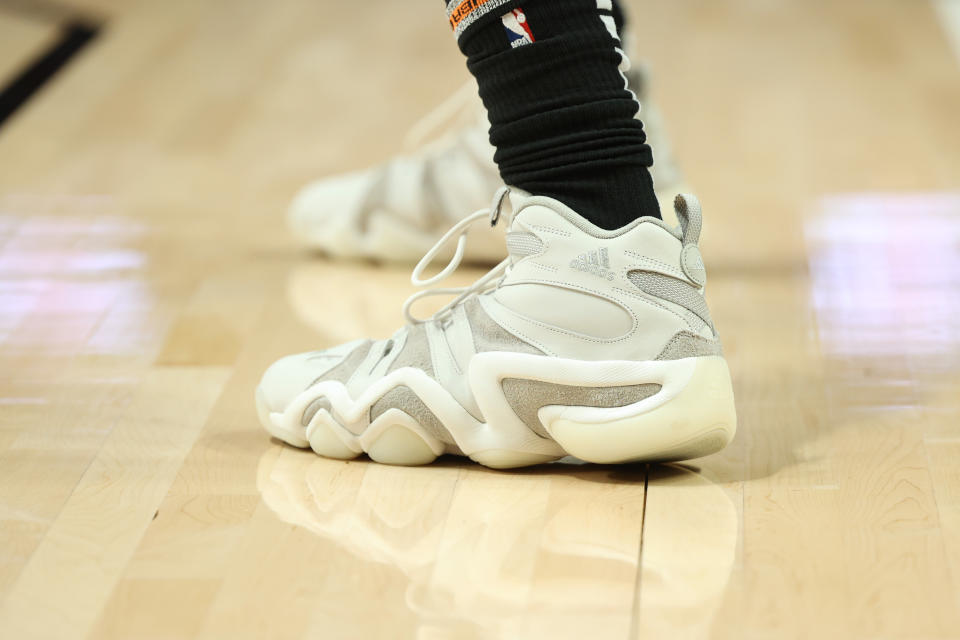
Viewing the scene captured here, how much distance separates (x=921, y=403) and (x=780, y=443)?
6.1 inches

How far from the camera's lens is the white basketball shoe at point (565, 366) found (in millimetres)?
903

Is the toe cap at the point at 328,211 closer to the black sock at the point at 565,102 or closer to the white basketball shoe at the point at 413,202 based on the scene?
the white basketball shoe at the point at 413,202

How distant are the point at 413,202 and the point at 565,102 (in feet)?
2.17

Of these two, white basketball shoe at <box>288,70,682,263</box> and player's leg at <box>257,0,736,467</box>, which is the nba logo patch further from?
white basketball shoe at <box>288,70,682,263</box>

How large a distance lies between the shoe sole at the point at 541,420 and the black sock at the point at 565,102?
0.11 metres

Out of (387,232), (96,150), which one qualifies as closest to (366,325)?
(387,232)

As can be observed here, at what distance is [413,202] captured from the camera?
1538 mm
